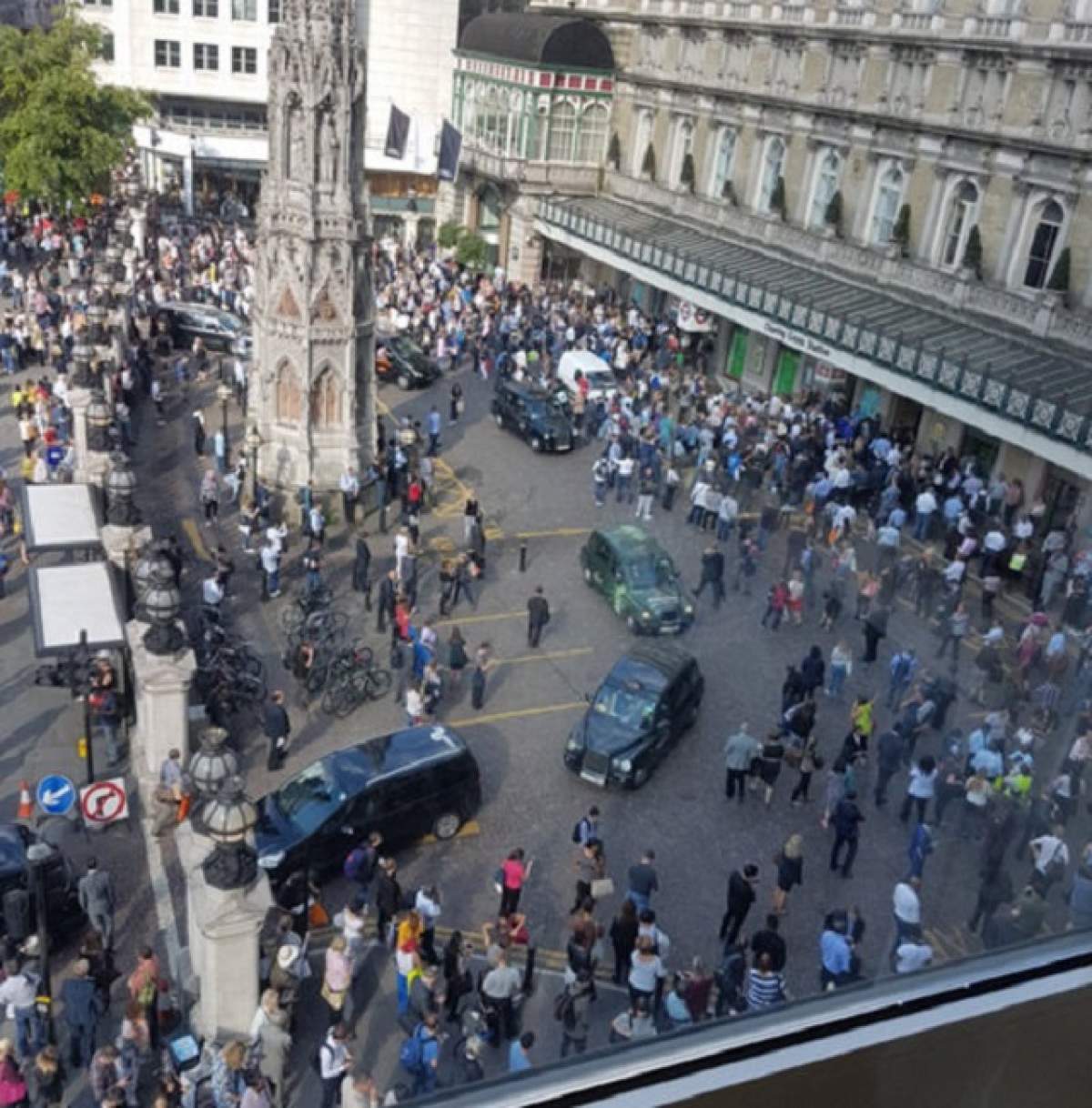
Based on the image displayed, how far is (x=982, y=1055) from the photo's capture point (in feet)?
7.00

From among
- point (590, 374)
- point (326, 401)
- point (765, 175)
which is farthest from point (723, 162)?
point (326, 401)

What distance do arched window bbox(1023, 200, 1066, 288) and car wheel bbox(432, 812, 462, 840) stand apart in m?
22.8

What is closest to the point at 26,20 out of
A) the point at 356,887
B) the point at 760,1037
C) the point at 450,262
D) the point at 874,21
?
the point at 450,262

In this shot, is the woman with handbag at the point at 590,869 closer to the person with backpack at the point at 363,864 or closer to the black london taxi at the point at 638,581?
the person with backpack at the point at 363,864

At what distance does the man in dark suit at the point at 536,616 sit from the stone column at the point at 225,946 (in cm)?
1022

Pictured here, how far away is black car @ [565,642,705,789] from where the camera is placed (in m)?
18.0

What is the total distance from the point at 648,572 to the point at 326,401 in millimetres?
9636

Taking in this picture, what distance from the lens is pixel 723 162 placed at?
44750 mm

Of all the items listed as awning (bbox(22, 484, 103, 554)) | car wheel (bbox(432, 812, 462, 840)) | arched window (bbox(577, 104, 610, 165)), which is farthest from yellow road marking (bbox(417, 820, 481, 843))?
arched window (bbox(577, 104, 610, 165))

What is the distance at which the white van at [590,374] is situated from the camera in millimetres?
36469

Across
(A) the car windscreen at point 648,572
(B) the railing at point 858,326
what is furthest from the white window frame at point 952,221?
(A) the car windscreen at point 648,572

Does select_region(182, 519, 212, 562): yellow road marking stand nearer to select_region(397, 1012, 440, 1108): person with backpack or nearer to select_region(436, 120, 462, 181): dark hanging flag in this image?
select_region(397, 1012, 440, 1108): person with backpack

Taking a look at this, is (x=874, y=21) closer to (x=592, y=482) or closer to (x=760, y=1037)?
(x=592, y=482)

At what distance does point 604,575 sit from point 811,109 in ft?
73.0
